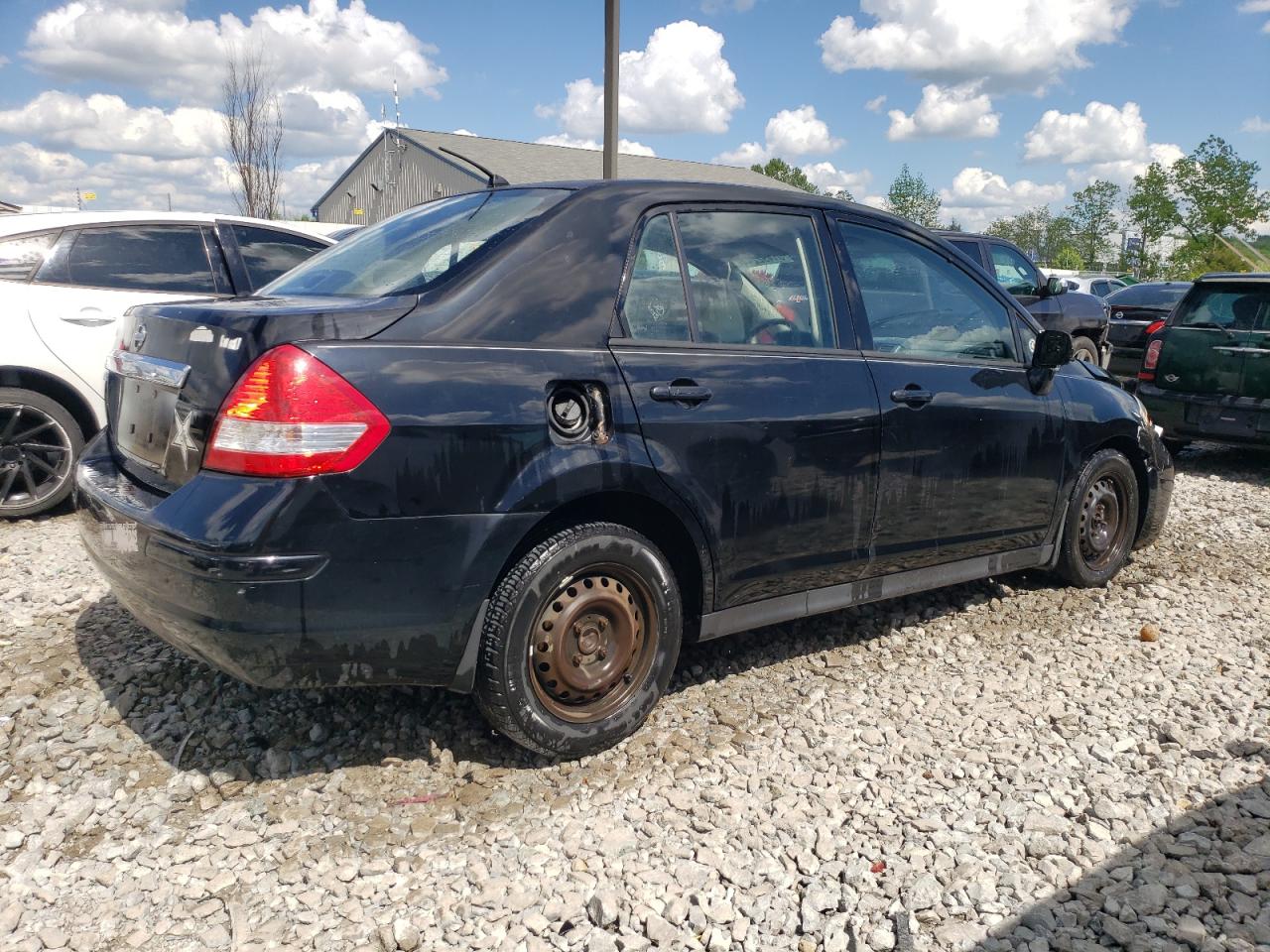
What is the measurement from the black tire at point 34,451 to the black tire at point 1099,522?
5.44 m

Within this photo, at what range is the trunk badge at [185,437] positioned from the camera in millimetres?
2703

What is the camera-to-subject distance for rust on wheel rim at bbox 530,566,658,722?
2961 millimetres

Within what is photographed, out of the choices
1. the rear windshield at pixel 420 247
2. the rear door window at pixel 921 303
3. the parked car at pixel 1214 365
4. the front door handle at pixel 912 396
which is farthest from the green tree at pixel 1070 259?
the rear windshield at pixel 420 247

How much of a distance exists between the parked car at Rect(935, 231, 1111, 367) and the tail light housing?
5.28ft

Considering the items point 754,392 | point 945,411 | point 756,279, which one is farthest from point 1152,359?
point 754,392

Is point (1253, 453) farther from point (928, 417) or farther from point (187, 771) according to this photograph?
point (187, 771)

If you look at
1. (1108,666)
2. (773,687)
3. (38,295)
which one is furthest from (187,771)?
(38,295)

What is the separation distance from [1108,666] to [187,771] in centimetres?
351

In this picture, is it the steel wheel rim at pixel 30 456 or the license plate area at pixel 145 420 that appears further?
the steel wheel rim at pixel 30 456

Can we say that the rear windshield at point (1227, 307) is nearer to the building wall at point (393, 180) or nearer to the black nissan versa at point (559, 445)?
the black nissan versa at point (559, 445)

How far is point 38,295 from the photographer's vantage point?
5.71m

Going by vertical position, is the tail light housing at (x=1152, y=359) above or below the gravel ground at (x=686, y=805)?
above

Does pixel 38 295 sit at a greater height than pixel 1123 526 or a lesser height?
greater

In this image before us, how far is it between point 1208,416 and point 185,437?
7900 mm
